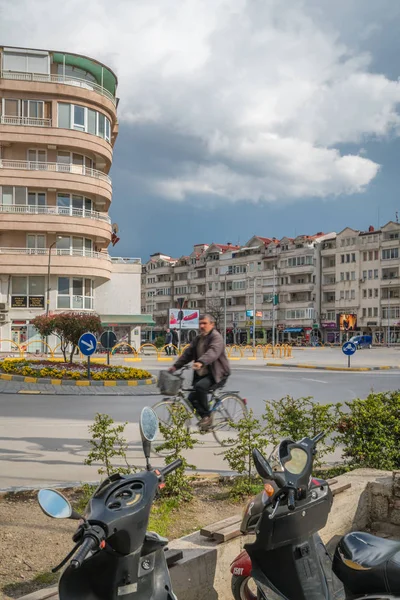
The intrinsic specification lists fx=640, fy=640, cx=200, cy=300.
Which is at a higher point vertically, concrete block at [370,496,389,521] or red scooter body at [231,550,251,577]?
red scooter body at [231,550,251,577]

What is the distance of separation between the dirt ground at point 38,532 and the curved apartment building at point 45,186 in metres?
39.1

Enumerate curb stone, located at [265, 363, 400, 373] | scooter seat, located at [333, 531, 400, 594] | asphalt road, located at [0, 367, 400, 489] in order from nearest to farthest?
scooter seat, located at [333, 531, 400, 594]
asphalt road, located at [0, 367, 400, 489]
curb stone, located at [265, 363, 400, 373]

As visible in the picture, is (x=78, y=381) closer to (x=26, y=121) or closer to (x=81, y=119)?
(x=26, y=121)

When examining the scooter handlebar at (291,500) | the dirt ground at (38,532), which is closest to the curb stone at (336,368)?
the dirt ground at (38,532)

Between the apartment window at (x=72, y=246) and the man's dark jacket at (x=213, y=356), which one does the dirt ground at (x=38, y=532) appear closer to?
the man's dark jacket at (x=213, y=356)

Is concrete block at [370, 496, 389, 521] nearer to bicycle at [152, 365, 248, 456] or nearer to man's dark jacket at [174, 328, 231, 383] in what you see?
bicycle at [152, 365, 248, 456]

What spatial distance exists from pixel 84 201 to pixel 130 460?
4047 cm

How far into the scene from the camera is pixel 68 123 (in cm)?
4497

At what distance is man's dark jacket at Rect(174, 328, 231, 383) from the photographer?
28.1 feet

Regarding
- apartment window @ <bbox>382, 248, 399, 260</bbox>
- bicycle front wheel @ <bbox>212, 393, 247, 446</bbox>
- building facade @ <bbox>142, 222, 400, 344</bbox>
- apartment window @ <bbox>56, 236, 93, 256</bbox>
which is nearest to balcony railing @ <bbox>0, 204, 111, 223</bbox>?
apartment window @ <bbox>56, 236, 93, 256</bbox>

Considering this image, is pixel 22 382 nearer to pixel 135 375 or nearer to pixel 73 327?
pixel 135 375

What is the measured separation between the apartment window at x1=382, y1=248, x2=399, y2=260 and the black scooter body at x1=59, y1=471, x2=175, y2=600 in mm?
93963

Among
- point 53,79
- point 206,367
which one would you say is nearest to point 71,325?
point 206,367

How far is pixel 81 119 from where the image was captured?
45.6m
